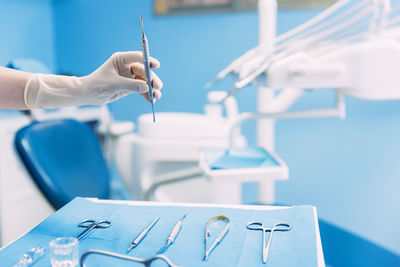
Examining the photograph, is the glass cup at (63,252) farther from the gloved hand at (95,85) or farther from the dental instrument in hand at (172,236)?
the gloved hand at (95,85)

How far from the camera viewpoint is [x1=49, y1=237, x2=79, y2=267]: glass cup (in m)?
0.67

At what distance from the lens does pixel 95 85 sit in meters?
0.93

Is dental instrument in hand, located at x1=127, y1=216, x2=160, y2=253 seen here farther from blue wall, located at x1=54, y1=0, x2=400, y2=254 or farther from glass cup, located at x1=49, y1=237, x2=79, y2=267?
blue wall, located at x1=54, y1=0, x2=400, y2=254

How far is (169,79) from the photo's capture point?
6.83 feet

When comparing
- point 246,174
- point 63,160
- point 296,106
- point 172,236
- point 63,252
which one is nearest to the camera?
point 63,252

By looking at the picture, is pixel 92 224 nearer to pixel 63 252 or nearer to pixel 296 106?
pixel 63 252

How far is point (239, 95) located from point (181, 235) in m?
1.28

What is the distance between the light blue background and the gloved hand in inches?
29.6

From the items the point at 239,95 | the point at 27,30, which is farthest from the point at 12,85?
the point at 27,30

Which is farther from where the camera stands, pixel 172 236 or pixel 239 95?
pixel 239 95

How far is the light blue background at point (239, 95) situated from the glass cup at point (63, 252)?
3.73 ft

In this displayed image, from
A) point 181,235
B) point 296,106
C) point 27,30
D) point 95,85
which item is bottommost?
point 181,235

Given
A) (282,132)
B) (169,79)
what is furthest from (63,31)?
(282,132)

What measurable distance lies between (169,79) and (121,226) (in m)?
1.31
